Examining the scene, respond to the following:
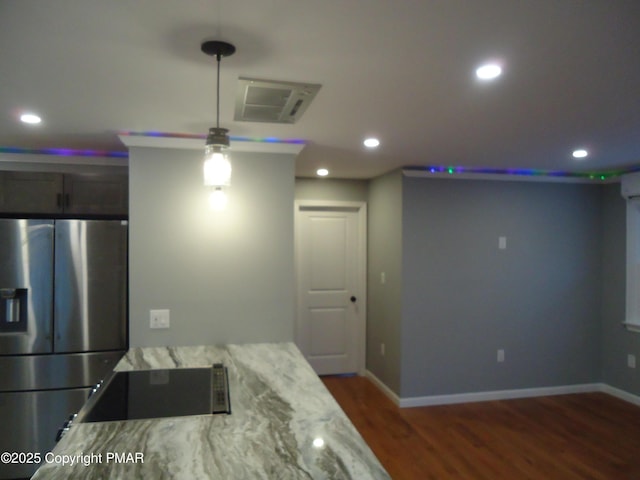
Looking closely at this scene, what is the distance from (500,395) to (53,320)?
4199mm

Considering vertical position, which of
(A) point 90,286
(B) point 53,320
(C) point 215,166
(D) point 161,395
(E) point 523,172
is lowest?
(D) point 161,395

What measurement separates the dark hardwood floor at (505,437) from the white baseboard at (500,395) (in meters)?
0.07

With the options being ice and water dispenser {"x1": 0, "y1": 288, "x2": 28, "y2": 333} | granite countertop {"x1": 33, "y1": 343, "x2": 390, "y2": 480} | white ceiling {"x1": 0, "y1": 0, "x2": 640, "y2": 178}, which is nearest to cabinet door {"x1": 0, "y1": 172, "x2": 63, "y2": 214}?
white ceiling {"x1": 0, "y1": 0, "x2": 640, "y2": 178}

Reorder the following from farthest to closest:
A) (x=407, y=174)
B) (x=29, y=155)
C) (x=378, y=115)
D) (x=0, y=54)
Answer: (x=407, y=174) < (x=29, y=155) < (x=378, y=115) < (x=0, y=54)

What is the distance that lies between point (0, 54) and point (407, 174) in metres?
3.28

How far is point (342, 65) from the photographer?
168cm

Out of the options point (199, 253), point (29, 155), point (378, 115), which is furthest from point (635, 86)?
point (29, 155)

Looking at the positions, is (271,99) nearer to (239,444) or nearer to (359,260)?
A: (239,444)

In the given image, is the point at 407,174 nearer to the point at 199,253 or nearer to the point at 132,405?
the point at 199,253

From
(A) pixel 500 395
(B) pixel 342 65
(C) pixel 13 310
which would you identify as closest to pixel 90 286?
(C) pixel 13 310

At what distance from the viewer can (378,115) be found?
2.36 metres

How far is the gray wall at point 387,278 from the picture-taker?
4.20 meters

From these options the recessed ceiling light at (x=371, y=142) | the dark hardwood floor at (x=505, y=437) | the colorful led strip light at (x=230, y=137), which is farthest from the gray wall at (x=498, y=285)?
the colorful led strip light at (x=230, y=137)

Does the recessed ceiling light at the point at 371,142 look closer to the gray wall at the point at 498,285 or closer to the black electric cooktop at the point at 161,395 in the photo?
the gray wall at the point at 498,285
